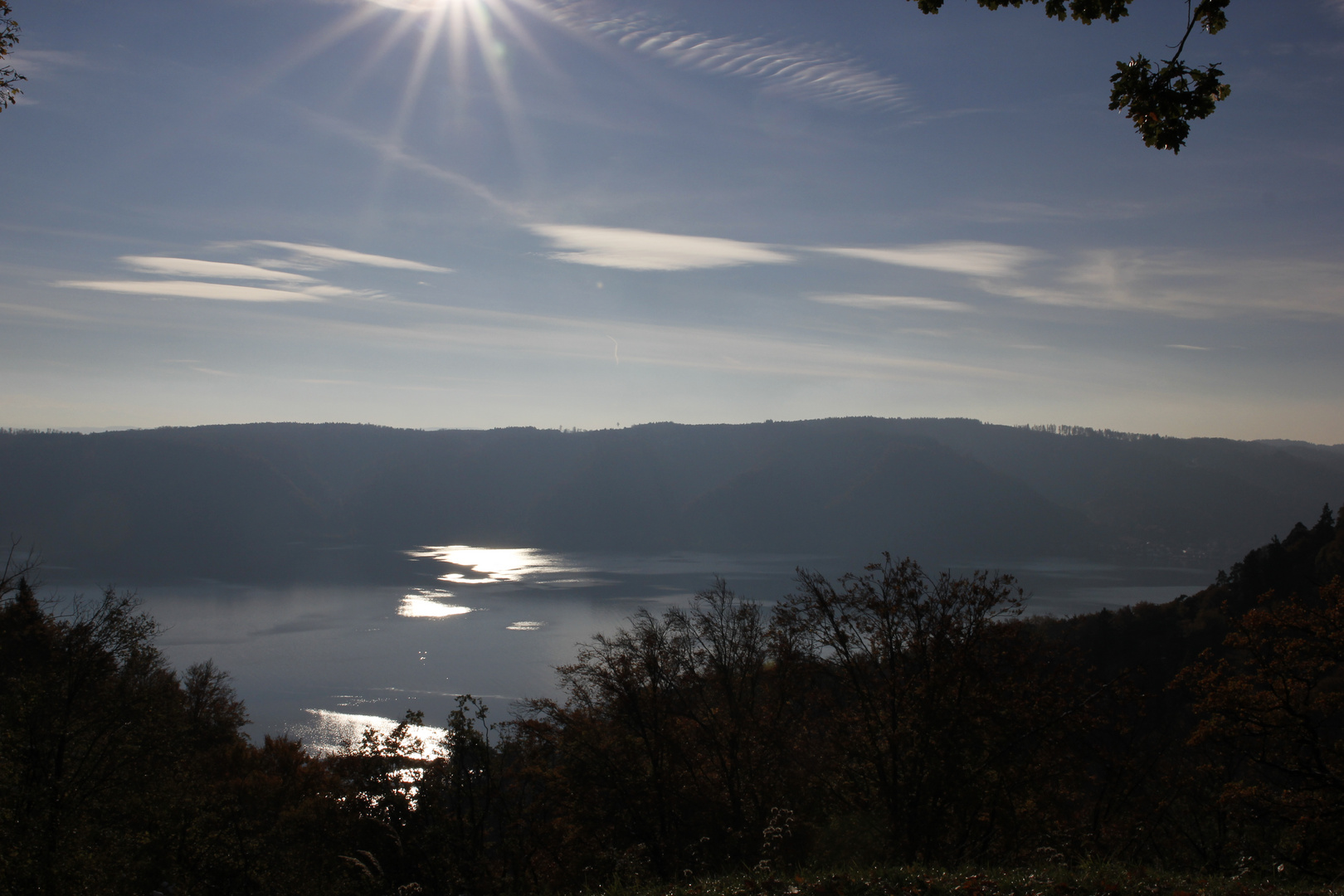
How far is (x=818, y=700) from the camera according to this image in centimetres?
959

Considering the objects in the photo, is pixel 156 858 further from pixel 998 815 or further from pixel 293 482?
pixel 293 482

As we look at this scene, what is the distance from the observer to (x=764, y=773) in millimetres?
10359

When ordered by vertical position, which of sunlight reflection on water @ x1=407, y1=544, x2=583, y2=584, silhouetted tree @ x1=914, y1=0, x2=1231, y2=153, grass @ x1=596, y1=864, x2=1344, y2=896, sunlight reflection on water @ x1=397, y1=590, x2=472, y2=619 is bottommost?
sunlight reflection on water @ x1=407, y1=544, x2=583, y2=584

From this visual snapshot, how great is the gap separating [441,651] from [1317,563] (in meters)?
53.1

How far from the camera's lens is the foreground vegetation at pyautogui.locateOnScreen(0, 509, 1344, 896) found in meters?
7.64

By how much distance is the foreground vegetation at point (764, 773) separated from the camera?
25.1 feet

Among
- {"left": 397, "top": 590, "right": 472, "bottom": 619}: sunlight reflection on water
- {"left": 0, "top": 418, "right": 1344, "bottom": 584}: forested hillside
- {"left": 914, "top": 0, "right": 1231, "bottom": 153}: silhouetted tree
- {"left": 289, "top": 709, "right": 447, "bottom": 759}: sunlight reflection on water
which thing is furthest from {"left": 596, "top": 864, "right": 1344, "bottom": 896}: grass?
{"left": 0, "top": 418, "right": 1344, "bottom": 584}: forested hillside

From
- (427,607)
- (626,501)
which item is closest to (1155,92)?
(427,607)

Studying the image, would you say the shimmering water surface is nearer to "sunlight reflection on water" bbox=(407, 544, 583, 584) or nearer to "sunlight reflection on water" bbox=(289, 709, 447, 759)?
"sunlight reflection on water" bbox=(289, 709, 447, 759)

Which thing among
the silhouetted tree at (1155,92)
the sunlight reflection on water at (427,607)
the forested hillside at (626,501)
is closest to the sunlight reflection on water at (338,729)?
the sunlight reflection on water at (427,607)

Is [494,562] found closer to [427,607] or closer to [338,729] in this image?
[427,607]

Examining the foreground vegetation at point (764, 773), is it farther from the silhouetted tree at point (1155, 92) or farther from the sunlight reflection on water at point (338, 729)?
the sunlight reflection on water at point (338, 729)

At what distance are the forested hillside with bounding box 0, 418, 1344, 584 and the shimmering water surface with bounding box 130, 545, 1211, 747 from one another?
18.9m

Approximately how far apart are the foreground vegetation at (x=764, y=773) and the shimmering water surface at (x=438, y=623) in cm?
2363
